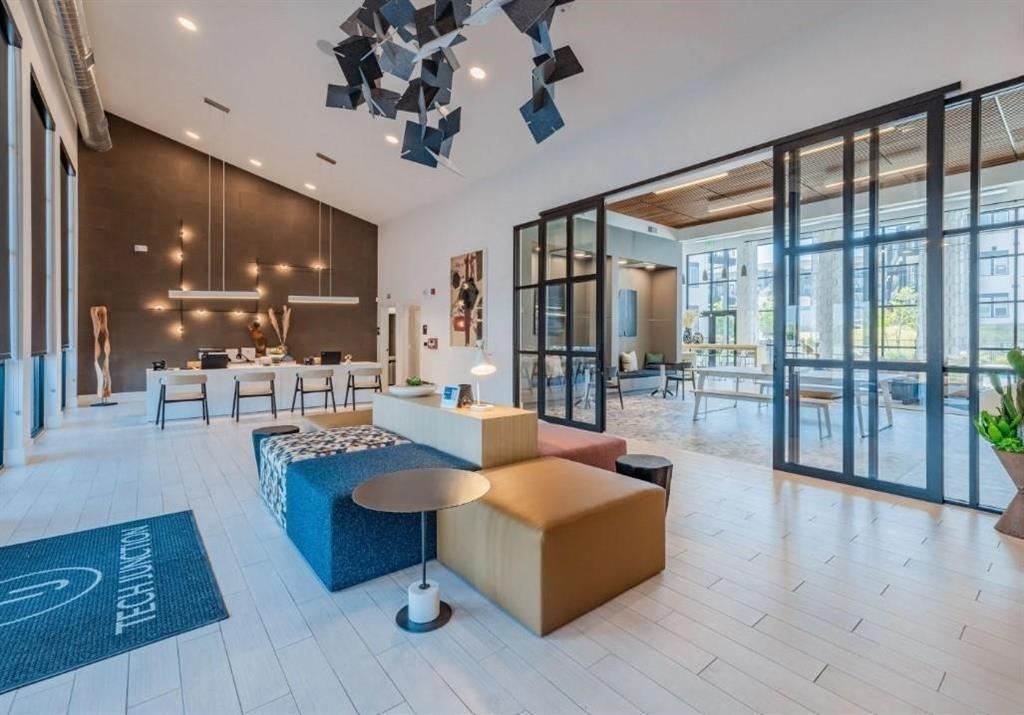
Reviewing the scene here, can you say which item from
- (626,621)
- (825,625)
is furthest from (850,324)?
(626,621)

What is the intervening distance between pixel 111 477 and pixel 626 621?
4.75 meters

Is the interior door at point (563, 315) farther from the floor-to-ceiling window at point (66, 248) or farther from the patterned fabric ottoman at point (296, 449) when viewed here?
the floor-to-ceiling window at point (66, 248)

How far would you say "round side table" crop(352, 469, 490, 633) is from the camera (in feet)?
6.53

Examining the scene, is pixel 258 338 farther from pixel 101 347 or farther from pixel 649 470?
pixel 649 470

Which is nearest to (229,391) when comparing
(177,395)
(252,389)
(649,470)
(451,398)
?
(252,389)

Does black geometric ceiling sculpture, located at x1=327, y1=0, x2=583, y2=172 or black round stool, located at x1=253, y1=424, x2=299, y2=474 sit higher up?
black geometric ceiling sculpture, located at x1=327, y1=0, x2=583, y2=172

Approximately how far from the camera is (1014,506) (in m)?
3.09

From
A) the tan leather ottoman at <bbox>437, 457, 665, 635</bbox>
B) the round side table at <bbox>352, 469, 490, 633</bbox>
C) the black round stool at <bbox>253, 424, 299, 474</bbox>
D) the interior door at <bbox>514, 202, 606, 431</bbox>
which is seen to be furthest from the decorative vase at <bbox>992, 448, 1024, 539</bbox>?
the black round stool at <bbox>253, 424, 299, 474</bbox>

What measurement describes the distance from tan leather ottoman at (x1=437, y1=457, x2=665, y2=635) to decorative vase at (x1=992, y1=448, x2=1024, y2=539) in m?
2.47

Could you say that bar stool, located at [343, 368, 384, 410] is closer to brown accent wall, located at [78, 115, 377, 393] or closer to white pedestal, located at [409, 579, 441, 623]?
brown accent wall, located at [78, 115, 377, 393]

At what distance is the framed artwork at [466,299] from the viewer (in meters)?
7.98

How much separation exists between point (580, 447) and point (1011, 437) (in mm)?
2877

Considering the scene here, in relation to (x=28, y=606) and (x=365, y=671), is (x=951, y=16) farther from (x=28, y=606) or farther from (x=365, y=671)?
(x=28, y=606)

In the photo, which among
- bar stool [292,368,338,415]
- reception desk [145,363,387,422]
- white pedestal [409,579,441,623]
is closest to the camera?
white pedestal [409,579,441,623]
